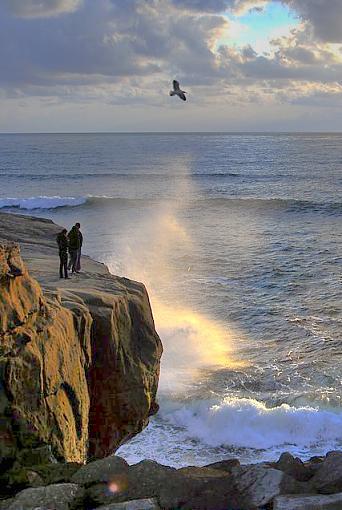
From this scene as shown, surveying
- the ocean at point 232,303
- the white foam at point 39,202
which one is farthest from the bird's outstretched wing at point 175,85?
the white foam at point 39,202

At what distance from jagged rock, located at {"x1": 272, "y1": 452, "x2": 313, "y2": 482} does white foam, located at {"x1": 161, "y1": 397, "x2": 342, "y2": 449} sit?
13.9 feet

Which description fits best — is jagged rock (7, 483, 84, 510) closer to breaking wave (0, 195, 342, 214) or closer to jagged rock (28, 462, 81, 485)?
jagged rock (28, 462, 81, 485)

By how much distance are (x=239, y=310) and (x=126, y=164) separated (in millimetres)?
75061

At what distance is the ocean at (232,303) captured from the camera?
14055mm

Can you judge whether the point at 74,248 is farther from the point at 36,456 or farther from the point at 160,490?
the point at 160,490

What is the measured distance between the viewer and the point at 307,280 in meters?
26.3

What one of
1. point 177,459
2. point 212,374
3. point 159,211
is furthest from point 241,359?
point 159,211

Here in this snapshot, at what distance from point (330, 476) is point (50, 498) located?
3939 mm

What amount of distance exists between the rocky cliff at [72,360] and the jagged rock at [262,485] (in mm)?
3090

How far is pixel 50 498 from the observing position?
7270mm

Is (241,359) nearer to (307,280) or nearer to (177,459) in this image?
(177,459)

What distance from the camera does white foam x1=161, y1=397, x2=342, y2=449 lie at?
13.8 meters

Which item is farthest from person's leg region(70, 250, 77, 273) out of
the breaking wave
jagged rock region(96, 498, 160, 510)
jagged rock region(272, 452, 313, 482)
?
the breaking wave

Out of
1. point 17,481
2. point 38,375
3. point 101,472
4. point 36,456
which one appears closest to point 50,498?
point 101,472
